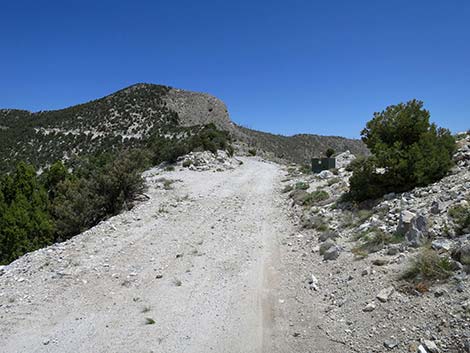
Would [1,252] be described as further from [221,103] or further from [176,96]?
[221,103]

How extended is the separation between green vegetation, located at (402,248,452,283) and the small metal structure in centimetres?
1756

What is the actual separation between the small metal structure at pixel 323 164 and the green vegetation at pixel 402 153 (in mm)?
A: 10291

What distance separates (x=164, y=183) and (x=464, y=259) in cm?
1484

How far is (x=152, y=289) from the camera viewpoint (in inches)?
273

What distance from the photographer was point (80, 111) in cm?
7175

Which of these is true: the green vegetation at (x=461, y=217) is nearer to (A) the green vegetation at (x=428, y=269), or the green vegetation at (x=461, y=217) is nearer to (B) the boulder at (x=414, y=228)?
(B) the boulder at (x=414, y=228)

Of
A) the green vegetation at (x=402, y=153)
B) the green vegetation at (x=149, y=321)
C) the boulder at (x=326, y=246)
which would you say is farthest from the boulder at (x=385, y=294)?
the green vegetation at (x=402, y=153)

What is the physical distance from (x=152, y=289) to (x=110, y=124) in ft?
202

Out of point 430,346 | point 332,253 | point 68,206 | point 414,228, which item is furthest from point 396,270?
point 68,206

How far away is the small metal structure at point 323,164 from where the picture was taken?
2303 cm

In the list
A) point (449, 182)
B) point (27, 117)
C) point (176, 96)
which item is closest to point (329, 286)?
point (449, 182)

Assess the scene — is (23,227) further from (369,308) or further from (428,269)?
(428,269)

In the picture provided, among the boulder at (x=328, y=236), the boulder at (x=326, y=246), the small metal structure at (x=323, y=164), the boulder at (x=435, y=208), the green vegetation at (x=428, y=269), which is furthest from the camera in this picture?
the small metal structure at (x=323, y=164)

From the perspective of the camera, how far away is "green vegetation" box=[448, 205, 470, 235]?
6.32 meters
